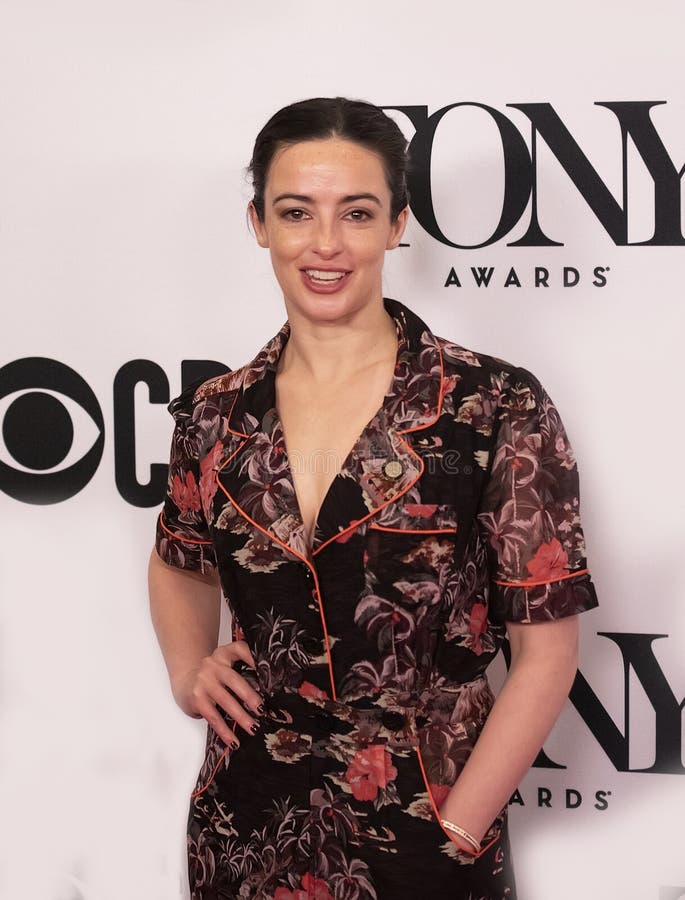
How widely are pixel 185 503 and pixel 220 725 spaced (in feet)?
1.05

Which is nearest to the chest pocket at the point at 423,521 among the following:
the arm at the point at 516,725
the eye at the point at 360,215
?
the arm at the point at 516,725

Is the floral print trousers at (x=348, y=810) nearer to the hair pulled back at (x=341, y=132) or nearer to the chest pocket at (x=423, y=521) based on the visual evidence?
the chest pocket at (x=423, y=521)

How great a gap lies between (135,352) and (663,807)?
1264 millimetres

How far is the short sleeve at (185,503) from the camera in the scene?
1.67 meters

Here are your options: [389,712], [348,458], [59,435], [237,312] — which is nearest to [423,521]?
[348,458]

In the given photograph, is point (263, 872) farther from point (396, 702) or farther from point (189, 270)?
point (189, 270)

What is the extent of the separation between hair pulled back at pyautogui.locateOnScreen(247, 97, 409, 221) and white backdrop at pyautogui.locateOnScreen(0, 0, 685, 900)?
47 cm

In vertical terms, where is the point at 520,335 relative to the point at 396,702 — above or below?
above

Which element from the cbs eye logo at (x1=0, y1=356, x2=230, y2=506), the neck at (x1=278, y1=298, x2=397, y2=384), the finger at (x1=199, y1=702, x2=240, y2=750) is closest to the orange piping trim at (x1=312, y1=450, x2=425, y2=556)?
the neck at (x1=278, y1=298, x2=397, y2=384)

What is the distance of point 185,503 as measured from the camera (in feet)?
5.59

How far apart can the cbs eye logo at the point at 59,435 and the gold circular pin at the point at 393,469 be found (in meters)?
0.84

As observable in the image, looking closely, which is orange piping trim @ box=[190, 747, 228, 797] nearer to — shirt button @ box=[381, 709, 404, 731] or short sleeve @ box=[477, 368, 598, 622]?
shirt button @ box=[381, 709, 404, 731]

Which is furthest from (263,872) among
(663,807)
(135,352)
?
(135,352)

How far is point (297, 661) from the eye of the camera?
1530mm
